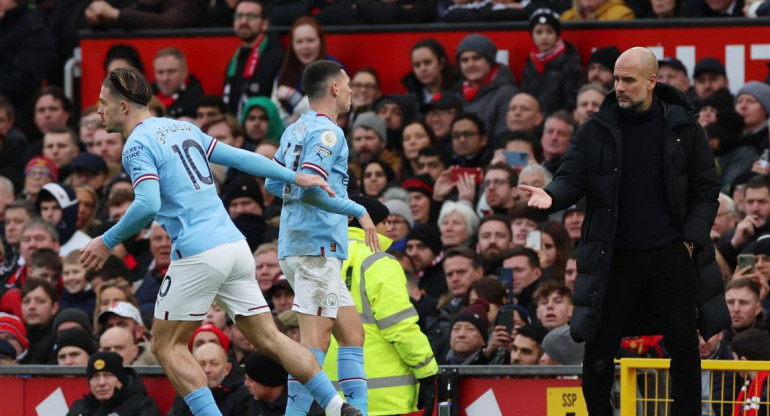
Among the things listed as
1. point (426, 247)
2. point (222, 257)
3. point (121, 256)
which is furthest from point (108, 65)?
point (222, 257)

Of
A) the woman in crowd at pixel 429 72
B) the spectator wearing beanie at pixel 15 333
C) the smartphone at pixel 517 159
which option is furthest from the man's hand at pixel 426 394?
the woman in crowd at pixel 429 72

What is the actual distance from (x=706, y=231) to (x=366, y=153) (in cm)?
679

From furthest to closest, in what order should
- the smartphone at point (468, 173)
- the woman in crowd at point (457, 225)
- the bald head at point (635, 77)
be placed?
the smartphone at point (468, 173)
the woman in crowd at point (457, 225)
the bald head at point (635, 77)

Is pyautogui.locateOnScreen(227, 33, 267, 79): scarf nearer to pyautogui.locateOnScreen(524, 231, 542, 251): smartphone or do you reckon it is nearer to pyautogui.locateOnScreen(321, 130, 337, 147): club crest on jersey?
pyautogui.locateOnScreen(524, 231, 542, 251): smartphone

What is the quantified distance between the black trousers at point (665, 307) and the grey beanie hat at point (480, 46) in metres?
6.84

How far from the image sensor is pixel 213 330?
40.0 ft

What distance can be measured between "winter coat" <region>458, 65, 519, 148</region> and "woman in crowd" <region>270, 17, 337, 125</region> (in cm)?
165

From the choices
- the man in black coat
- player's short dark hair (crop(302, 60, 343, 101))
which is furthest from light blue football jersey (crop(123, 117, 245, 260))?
the man in black coat

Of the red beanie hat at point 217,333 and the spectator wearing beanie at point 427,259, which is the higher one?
the spectator wearing beanie at point 427,259

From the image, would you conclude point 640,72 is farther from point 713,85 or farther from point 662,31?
→ point 662,31

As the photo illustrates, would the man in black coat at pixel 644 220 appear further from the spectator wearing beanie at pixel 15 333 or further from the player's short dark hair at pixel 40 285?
the player's short dark hair at pixel 40 285

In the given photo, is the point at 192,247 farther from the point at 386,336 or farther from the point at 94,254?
the point at 386,336

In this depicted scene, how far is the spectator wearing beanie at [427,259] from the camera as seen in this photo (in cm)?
1355

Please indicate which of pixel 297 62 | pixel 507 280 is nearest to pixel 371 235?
pixel 507 280
